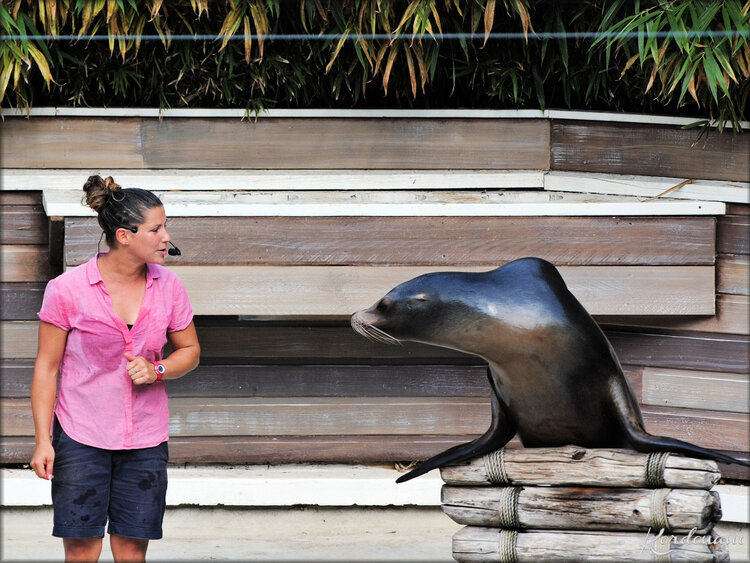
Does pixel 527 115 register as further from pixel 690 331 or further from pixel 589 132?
pixel 690 331

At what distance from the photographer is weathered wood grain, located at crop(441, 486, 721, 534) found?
8.91 ft

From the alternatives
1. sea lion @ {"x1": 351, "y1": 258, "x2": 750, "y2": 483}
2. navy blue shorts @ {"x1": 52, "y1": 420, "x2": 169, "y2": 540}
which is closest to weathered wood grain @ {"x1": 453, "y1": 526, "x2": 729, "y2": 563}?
sea lion @ {"x1": 351, "y1": 258, "x2": 750, "y2": 483}

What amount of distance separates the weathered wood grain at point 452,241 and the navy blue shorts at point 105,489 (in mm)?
1223

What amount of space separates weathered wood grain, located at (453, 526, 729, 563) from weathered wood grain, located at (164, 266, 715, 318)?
119 centimetres

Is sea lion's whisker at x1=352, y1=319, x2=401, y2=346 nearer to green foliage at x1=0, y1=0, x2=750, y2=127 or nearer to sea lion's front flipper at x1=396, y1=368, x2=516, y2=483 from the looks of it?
sea lion's front flipper at x1=396, y1=368, x2=516, y2=483

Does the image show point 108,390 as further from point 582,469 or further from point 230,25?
point 230,25

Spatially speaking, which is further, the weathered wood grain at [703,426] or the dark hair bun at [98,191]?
the weathered wood grain at [703,426]

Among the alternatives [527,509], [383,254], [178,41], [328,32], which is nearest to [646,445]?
[527,509]

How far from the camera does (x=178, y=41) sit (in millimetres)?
4285

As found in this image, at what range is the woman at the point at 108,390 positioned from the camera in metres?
2.72

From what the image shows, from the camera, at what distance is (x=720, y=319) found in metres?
4.06

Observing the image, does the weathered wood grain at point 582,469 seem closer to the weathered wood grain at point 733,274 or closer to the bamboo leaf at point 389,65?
the weathered wood grain at point 733,274

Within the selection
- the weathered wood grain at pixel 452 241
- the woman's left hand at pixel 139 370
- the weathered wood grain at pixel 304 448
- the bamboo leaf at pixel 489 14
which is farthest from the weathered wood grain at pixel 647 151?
the woman's left hand at pixel 139 370

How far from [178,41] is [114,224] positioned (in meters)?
1.76
